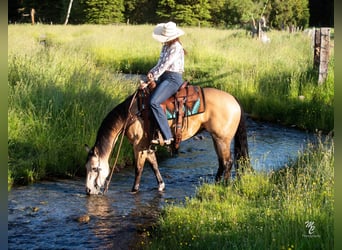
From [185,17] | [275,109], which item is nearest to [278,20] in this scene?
[185,17]

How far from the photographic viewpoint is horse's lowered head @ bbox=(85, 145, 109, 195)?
769 centimetres

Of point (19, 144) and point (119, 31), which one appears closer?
point (19, 144)

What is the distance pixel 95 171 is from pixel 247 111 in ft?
24.0

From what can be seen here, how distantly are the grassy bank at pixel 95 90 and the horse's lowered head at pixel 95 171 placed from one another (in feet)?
3.95

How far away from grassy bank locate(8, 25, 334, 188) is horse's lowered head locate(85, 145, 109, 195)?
120 cm

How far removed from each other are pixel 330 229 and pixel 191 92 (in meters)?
3.63

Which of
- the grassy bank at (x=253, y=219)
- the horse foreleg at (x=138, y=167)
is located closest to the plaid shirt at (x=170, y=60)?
the horse foreleg at (x=138, y=167)

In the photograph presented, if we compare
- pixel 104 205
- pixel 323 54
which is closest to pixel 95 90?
pixel 104 205

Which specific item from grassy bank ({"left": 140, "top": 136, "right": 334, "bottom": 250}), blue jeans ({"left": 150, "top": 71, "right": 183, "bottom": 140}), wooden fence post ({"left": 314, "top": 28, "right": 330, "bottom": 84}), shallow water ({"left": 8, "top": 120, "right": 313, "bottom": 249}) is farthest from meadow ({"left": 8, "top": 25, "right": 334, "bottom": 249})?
blue jeans ({"left": 150, "top": 71, "right": 183, "bottom": 140})

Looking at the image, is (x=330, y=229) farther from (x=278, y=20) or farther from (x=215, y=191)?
(x=278, y=20)

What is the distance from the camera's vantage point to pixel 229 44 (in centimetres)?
2308

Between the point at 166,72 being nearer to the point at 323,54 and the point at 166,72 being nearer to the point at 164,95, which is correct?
the point at 164,95

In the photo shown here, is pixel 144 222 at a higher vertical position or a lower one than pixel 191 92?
lower

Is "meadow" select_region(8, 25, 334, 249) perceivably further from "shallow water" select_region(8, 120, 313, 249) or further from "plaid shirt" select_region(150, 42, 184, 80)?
"plaid shirt" select_region(150, 42, 184, 80)
